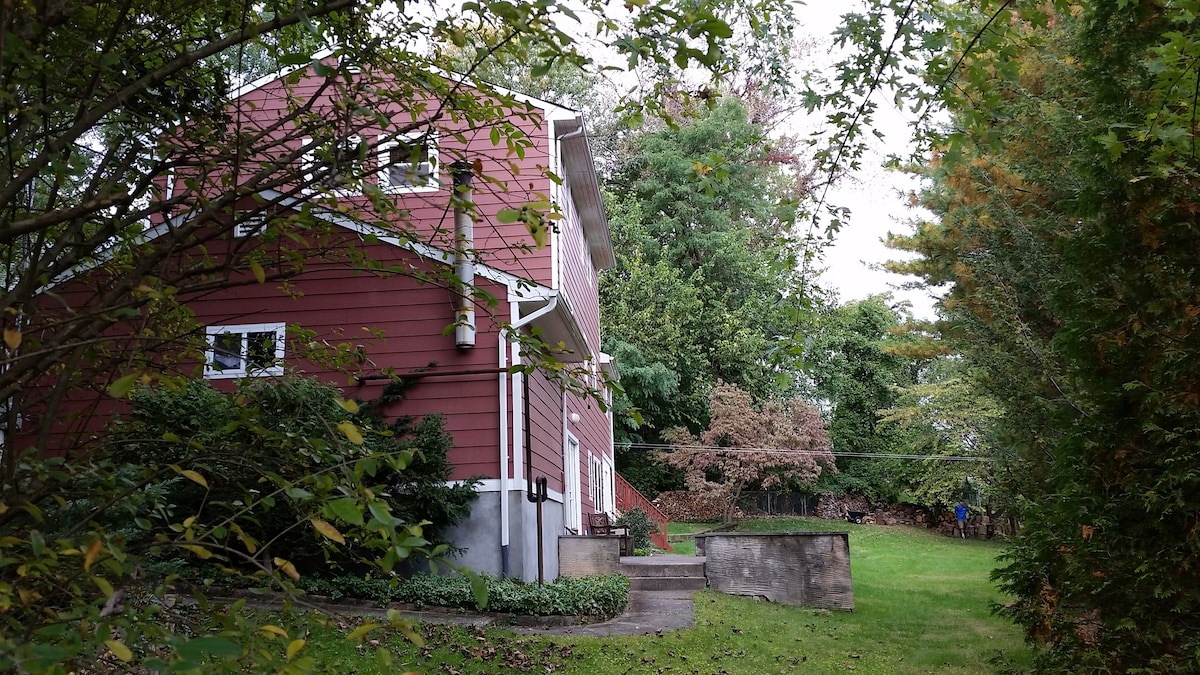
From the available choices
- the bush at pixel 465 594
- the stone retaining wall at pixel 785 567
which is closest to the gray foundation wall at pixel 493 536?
the bush at pixel 465 594

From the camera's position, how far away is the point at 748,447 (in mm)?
27938

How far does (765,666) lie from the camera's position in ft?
25.9

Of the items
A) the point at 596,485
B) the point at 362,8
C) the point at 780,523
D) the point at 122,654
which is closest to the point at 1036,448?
the point at 362,8

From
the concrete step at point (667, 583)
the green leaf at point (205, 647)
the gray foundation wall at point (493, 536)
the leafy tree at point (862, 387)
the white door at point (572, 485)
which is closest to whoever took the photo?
the green leaf at point (205, 647)

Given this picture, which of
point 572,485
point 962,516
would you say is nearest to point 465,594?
point 572,485

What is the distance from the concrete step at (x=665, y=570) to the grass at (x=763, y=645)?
817 millimetres

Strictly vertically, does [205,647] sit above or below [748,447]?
below

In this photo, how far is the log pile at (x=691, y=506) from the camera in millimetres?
28641

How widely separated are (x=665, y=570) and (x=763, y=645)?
4441 millimetres

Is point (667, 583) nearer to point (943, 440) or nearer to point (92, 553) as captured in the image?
point (92, 553)

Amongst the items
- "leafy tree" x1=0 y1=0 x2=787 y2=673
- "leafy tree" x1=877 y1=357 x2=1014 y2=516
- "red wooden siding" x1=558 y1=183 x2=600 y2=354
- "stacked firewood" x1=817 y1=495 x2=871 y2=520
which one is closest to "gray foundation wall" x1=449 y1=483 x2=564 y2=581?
"red wooden siding" x1=558 y1=183 x2=600 y2=354

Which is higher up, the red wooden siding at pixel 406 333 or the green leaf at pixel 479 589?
the red wooden siding at pixel 406 333

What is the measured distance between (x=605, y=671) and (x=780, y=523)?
21858 mm

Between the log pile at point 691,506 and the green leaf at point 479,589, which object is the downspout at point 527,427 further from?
the log pile at point 691,506
